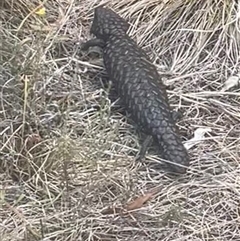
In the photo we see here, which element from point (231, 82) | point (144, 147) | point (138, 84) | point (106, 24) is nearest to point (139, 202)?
point (144, 147)

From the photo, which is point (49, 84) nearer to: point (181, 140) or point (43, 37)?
point (43, 37)

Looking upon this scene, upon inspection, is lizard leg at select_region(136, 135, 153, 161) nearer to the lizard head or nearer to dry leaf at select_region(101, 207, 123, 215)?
dry leaf at select_region(101, 207, 123, 215)

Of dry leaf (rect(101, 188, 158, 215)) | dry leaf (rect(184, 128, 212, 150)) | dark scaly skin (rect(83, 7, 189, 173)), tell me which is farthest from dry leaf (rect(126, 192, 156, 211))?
dry leaf (rect(184, 128, 212, 150))

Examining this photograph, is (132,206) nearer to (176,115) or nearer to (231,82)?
(176,115)

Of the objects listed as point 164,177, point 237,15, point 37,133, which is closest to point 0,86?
point 37,133

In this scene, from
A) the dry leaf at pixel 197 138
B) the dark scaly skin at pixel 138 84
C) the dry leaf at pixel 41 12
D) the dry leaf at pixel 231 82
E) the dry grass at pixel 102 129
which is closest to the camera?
the dry grass at pixel 102 129

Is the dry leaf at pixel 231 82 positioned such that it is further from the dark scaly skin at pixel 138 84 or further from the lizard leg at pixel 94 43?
the lizard leg at pixel 94 43

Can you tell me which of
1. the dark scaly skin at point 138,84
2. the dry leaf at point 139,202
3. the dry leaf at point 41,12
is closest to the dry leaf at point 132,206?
the dry leaf at point 139,202

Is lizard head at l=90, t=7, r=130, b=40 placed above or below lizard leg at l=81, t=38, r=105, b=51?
above
